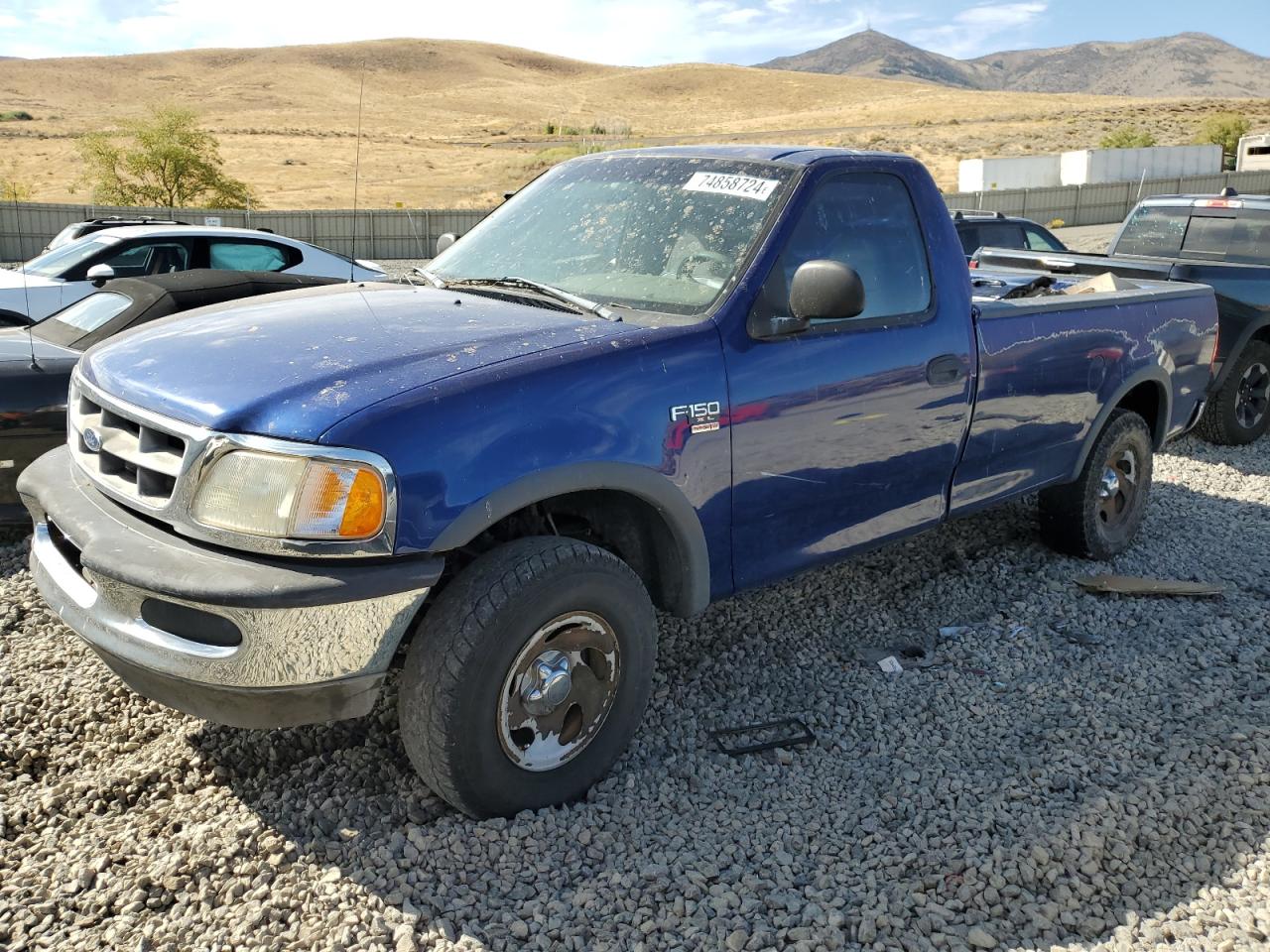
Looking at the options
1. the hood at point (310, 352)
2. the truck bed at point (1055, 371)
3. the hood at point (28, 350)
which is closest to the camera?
the hood at point (310, 352)

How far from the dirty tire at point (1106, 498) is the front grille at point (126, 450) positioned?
4.28 m

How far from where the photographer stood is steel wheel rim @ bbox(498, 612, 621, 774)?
2994mm

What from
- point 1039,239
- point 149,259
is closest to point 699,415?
point 149,259

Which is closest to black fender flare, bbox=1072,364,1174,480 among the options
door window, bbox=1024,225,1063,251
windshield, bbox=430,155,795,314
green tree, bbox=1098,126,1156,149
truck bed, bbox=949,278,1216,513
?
truck bed, bbox=949,278,1216,513

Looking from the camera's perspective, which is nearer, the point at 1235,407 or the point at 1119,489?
the point at 1119,489

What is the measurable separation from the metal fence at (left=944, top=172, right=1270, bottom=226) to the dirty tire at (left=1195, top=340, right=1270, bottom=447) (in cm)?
2645

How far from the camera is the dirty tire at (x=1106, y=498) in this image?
212 inches

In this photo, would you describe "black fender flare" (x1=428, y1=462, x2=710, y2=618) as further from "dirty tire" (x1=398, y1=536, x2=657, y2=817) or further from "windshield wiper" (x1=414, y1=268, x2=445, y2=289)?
"windshield wiper" (x1=414, y1=268, x2=445, y2=289)

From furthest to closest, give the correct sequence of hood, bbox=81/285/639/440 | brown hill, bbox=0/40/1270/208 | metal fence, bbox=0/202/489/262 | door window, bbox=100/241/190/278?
brown hill, bbox=0/40/1270/208, metal fence, bbox=0/202/489/262, door window, bbox=100/241/190/278, hood, bbox=81/285/639/440

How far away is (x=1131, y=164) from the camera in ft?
149

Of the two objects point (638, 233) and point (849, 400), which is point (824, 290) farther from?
point (638, 233)

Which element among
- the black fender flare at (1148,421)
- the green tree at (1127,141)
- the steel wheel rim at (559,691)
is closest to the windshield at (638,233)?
the steel wheel rim at (559,691)

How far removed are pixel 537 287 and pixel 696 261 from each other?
56 cm

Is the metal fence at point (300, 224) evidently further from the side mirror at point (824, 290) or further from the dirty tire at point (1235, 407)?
the side mirror at point (824, 290)
